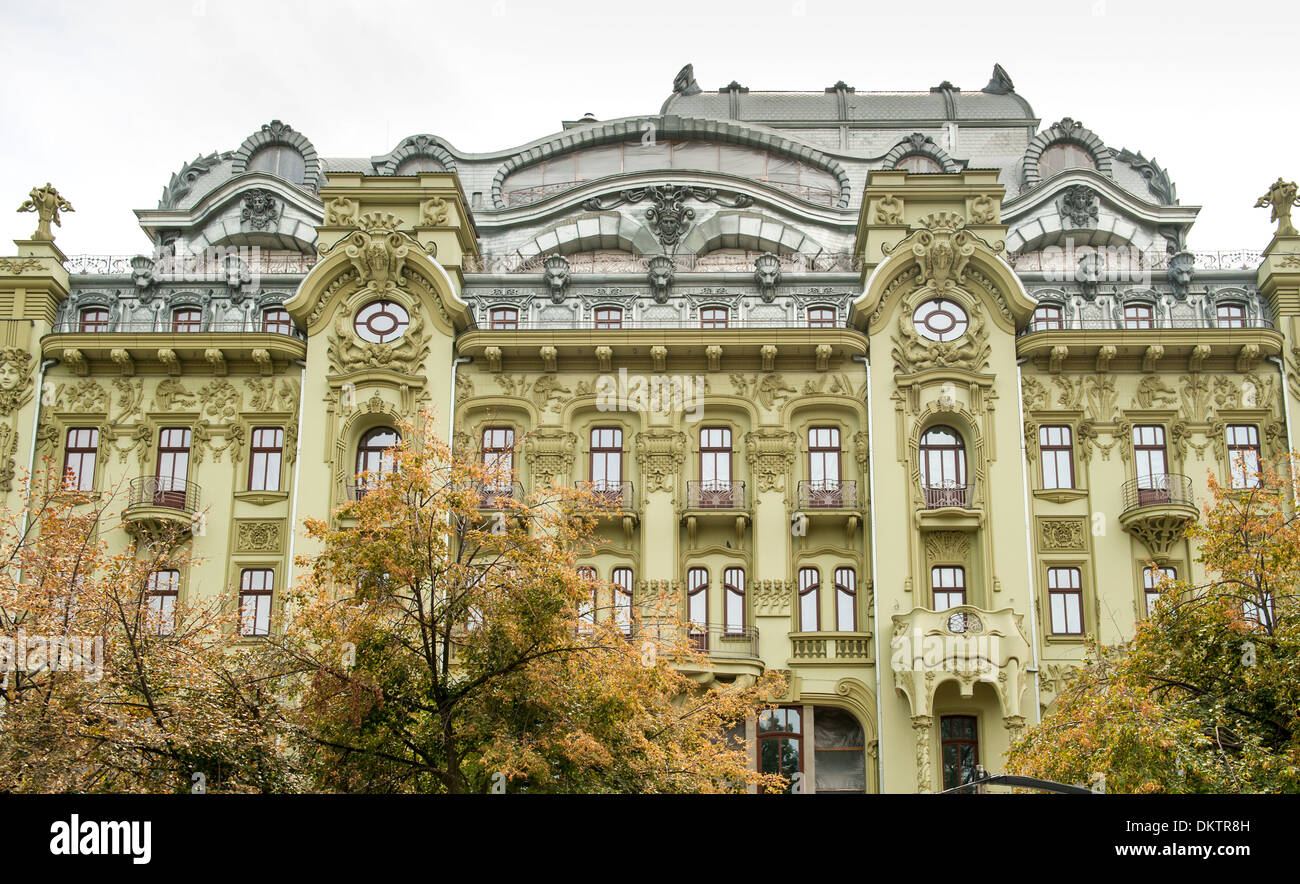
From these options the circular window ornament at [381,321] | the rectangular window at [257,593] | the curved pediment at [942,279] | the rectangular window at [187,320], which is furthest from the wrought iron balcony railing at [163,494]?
the curved pediment at [942,279]

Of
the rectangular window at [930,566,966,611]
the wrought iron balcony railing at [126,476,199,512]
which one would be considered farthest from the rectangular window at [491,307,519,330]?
the rectangular window at [930,566,966,611]

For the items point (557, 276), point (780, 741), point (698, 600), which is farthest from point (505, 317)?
point (780, 741)

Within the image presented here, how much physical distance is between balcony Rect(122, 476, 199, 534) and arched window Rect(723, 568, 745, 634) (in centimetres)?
1345

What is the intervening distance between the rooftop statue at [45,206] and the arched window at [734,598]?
21.3m

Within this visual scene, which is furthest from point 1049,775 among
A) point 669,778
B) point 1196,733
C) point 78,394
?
point 78,394

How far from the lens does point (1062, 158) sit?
44.7 meters

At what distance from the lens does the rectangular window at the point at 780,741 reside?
3331 centimetres

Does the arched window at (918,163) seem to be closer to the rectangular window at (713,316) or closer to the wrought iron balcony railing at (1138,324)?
the wrought iron balcony railing at (1138,324)

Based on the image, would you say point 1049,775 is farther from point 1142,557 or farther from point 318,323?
point 318,323

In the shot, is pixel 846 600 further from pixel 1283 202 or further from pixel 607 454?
pixel 1283 202

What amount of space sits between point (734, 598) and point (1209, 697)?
46.9 feet

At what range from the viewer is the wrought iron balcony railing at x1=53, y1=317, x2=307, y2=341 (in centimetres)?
3766

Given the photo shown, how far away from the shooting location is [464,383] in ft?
120

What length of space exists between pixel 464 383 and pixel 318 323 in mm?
4257
